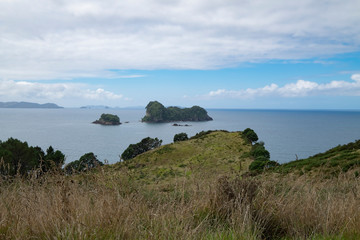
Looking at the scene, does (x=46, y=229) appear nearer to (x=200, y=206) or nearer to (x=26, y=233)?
(x=26, y=233)

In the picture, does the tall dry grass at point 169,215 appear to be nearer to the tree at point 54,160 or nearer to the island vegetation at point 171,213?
the island vegetation at point 171,213

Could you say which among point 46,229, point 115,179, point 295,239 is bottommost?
point 295,239

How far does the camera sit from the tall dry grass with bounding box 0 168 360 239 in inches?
141

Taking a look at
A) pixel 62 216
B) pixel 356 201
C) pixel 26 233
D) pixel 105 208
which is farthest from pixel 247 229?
pixel 26 233

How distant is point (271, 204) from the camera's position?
15.5 feet

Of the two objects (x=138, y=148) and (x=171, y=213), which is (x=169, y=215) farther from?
(x=138, y=148)

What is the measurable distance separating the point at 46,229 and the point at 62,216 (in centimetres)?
30

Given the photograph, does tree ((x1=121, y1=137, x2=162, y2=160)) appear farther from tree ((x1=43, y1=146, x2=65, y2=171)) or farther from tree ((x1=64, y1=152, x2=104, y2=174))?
tree ((x1=64, y1=152, x2=104, y2=174))

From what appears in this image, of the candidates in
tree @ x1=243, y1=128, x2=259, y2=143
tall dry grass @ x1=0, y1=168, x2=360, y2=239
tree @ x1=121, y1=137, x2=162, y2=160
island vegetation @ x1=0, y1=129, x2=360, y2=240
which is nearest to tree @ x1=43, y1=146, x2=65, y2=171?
island vegetation @ x1=0, y1=129, x2=360, y2=240

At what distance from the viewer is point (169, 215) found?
419 centimetres

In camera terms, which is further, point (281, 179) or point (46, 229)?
point (281, 179)

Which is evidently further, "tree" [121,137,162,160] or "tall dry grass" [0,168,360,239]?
"tree" [121,137,162,160]

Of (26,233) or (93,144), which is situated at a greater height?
(26,233)

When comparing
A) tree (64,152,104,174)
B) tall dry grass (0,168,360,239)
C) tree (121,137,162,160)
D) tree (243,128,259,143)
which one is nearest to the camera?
tall dry grass (0,168,360,239)
